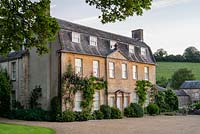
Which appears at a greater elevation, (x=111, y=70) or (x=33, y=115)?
(x=111, y=70)

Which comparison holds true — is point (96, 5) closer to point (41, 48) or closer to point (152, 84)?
point (41, 48)

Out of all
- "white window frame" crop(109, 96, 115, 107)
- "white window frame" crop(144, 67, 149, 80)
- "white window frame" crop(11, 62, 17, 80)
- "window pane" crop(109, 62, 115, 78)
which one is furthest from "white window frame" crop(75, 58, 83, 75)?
"white window frame" crop(144, 67, 149, 80)

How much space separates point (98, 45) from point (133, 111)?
837cm

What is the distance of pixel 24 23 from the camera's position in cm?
1573

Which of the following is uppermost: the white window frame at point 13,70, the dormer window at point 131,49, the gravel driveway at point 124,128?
the dormer window at point 131,49

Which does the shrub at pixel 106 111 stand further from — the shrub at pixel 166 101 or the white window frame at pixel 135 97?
the shrub at pixel 166 101

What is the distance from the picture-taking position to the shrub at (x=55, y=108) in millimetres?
29778

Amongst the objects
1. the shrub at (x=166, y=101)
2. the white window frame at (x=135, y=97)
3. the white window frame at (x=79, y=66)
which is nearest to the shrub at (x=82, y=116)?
the white window frame at (x=79, y=66)

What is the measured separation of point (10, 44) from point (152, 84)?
29737 mm

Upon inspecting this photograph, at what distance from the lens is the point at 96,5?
43.2 feet

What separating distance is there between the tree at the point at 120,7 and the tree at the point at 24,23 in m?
3.03

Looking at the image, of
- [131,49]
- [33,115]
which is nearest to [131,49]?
[131,49]

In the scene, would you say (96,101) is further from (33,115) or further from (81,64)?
(33,115)

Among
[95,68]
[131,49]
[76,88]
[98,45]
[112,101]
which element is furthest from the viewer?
[131,49]
